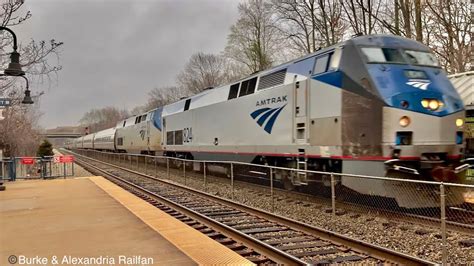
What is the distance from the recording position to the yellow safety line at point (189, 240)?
6.08 meters

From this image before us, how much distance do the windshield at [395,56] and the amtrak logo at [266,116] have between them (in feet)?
11.1

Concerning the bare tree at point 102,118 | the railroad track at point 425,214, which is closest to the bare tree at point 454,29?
the railroad track at point 425,214

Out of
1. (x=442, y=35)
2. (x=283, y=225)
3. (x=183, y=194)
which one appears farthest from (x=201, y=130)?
(x=442, y=35)

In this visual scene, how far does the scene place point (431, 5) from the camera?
2198 cm

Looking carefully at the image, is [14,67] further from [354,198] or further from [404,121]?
[404,121]

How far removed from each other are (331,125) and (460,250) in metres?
4.62

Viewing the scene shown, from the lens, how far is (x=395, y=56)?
1054cm

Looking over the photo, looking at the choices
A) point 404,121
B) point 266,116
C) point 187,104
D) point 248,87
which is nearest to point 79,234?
point 404,121

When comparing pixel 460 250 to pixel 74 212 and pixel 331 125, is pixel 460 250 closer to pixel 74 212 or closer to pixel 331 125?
pixel 331 125

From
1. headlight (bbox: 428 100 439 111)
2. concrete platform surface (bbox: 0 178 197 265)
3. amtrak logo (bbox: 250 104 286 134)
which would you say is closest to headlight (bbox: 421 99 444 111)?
headlight (bbox: 428 100 439 111)

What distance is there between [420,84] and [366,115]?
4.56 ft

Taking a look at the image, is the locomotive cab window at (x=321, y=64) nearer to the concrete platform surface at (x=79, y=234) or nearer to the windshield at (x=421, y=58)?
the windshield at (x=421, y=58)

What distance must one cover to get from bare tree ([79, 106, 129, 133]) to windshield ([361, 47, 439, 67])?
5134 inches

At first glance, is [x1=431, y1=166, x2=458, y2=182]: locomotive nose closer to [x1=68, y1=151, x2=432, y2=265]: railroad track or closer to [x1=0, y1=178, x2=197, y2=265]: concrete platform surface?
[x1=68, y1=151, x2=432, y2=265]: railroad track
